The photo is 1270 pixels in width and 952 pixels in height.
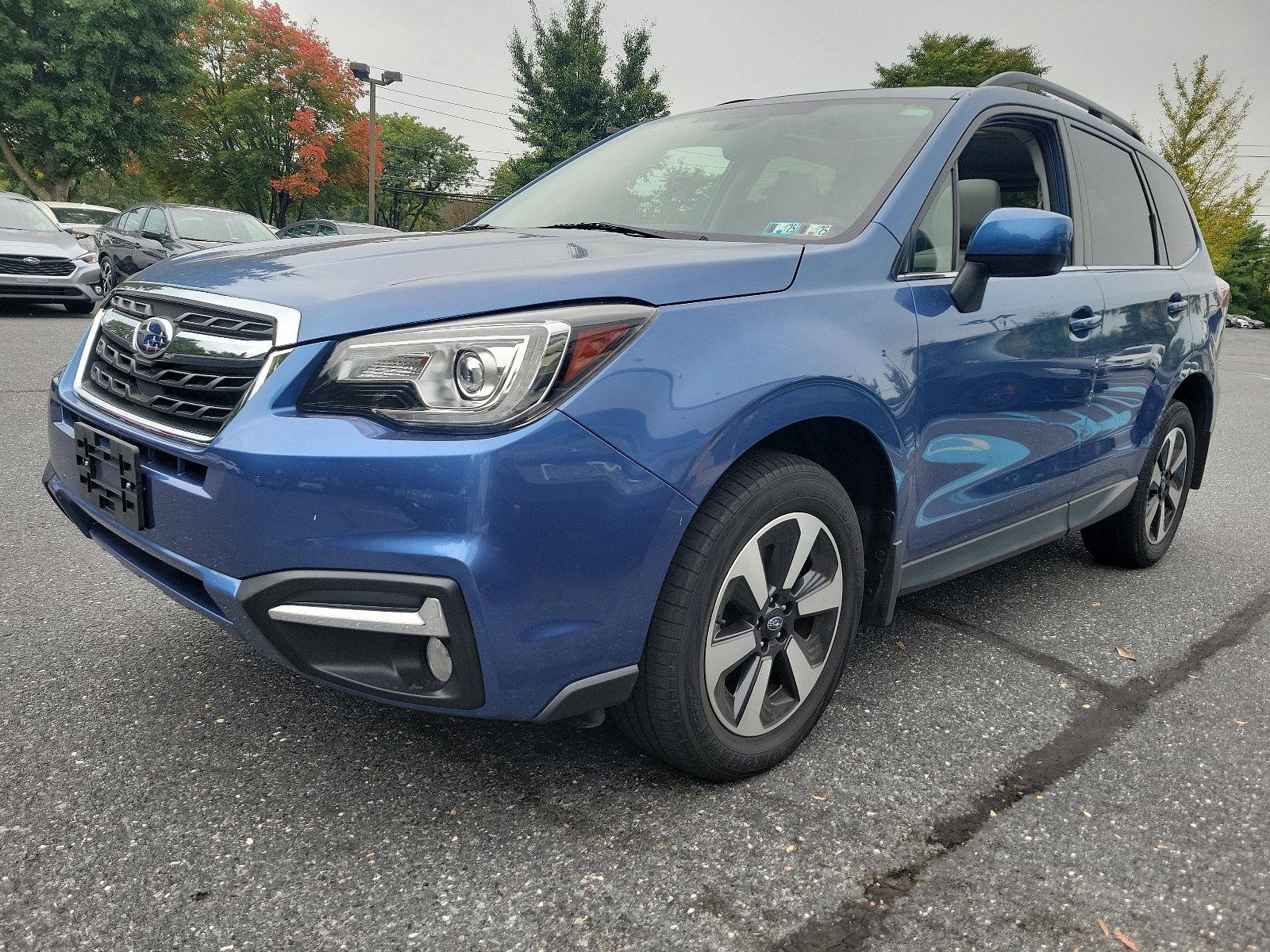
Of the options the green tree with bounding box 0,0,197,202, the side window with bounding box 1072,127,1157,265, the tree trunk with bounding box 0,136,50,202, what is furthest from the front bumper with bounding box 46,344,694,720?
the tree trunk with bounding box 0,136,50,202

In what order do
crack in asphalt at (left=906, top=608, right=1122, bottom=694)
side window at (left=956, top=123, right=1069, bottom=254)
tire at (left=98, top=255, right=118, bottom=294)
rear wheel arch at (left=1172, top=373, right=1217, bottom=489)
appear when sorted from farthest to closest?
tire at (left=98, top=255, right=118, bottom=294) < rear wheel arch at (left=1172, top=373, right=1217, bottom=489) < crack in asphalt at (left=906, top=608, right=1122, bottom=694) < side window at (left=956, top=123, right=1069, bottom=254)

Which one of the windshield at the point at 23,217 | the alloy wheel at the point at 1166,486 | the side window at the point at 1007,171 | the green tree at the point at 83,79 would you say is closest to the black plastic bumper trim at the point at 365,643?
the side window at the point at 1007,171

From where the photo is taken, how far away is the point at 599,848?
2.01 meters

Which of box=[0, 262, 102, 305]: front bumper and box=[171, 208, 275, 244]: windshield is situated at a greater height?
box=[171, 208, 275, 244]: windshield

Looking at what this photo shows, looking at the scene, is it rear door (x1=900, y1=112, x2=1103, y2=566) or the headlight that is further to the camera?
rear door (x1=900, y1=112, x2=1103, y2=566)

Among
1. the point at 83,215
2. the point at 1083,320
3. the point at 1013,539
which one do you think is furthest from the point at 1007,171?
the point at 83,215

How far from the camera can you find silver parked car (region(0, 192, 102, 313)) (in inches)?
460

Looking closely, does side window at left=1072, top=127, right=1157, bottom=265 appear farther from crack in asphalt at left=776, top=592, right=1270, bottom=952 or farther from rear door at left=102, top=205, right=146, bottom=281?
rear door at left=102, top=205, right=146, bottom=281

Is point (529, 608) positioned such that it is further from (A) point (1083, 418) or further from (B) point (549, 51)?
(B) point (549, 51)

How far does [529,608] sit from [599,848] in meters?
0.57

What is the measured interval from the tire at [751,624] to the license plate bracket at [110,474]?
3.58ft

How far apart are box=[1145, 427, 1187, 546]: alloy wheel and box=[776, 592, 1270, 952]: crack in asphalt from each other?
47cm

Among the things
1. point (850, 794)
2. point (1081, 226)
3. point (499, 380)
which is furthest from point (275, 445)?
point (1081, 226)

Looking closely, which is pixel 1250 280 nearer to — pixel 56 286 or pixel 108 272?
pixel 108 272
